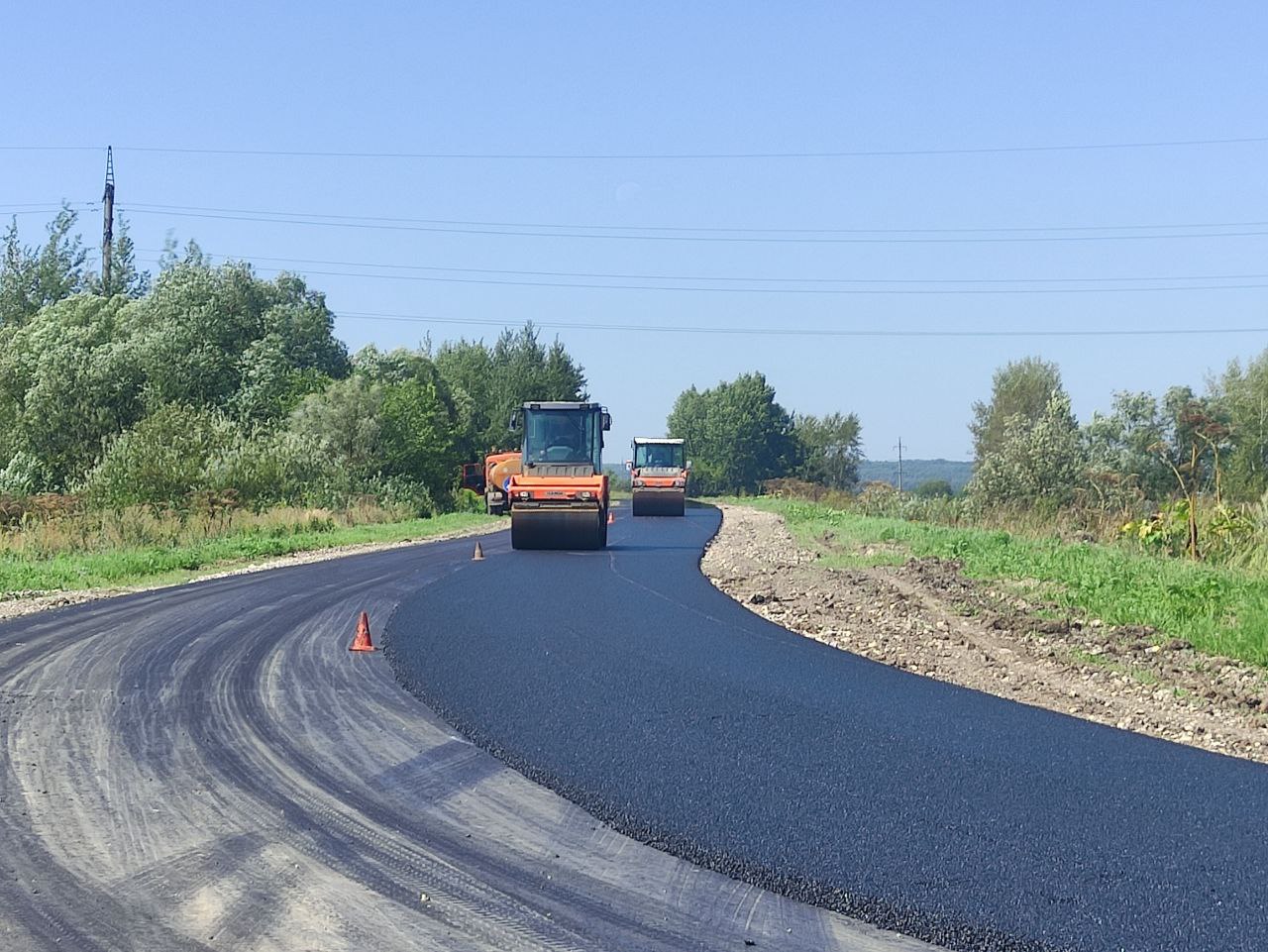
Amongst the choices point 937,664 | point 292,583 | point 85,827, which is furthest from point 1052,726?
point 292,583

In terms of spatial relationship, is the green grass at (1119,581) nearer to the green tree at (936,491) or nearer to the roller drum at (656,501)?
the green tree at (936,491)

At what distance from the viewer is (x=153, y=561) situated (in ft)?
74.0

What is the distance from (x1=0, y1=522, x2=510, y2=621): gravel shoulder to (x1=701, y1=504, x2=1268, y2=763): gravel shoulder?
8.78 m

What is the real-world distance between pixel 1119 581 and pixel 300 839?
40.0ft

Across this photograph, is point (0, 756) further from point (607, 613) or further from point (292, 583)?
point (292, 583)

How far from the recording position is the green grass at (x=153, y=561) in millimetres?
19906

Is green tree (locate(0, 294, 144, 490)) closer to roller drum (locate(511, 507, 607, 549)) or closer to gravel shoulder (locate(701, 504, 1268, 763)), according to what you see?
roller drum (locate(511, 507, 607, 549))

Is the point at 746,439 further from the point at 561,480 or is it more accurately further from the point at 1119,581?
the point at 1119,581

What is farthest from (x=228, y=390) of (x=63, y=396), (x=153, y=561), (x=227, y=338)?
(x=153, y=561)

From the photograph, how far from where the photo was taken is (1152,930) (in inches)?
206

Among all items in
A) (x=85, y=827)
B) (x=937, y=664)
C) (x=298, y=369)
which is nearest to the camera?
(x=85, y=827)

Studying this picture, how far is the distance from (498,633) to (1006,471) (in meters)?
32.1

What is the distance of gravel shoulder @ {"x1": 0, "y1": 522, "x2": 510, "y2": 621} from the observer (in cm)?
1681

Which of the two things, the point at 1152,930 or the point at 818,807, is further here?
the point at 818,807
